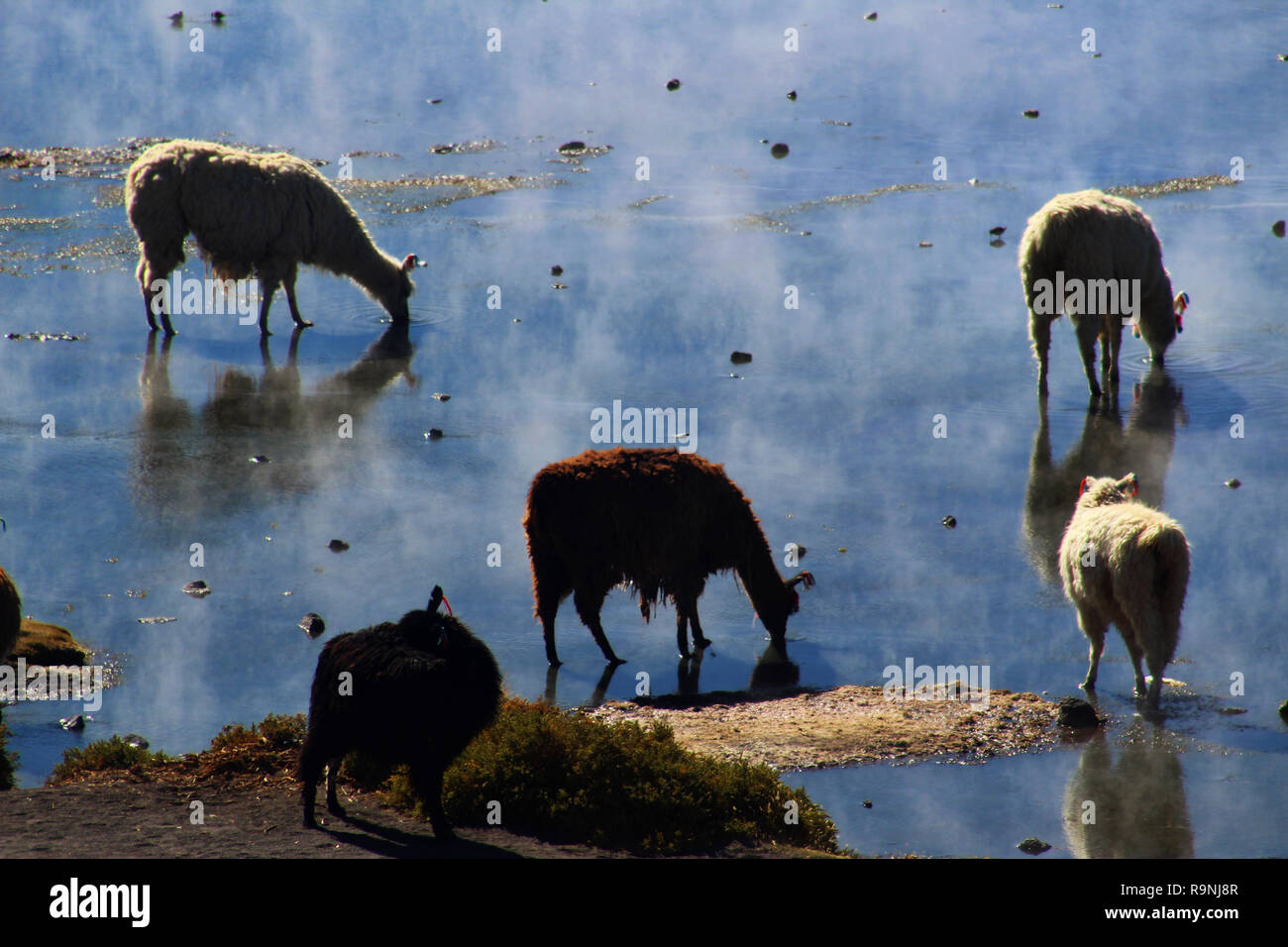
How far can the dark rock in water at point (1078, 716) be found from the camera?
9.50 metres

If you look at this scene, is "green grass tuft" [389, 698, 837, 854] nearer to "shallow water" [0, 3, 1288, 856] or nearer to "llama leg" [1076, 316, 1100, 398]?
"shallow water" [0, 3, 1288, 856]

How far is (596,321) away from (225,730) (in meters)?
10.3

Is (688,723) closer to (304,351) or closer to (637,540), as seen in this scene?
(637,540)

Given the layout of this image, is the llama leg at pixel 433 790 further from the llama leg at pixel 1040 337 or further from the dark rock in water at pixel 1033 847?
the llama leg at pixel 1040 337

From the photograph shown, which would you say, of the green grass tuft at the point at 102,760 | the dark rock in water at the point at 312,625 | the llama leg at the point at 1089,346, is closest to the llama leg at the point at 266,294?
the dark rock in water at the point at 312,625

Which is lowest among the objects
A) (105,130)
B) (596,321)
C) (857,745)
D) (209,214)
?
(857,745)


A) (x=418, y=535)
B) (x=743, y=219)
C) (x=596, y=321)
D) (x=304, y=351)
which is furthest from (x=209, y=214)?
(x=743, y=219)

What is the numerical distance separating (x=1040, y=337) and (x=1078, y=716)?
7.12 metres

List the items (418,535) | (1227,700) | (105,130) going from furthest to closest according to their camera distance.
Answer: (105,130)
(418,535)
(1227,700)

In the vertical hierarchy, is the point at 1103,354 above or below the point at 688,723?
above

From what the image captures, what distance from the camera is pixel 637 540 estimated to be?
1080 centimetres

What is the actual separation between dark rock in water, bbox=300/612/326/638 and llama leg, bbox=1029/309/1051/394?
8.54 metres

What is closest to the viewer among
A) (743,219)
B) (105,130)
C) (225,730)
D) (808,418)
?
(225,730)

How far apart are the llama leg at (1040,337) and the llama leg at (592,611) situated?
707 cm
